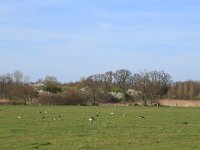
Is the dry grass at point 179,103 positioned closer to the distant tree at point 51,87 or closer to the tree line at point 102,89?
the tree line at point 102,89

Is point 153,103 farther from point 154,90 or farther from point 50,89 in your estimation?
point 50,89

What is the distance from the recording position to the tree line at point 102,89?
332ft

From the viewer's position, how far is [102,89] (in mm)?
113625

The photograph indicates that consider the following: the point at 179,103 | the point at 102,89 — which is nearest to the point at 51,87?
the point at 102,89

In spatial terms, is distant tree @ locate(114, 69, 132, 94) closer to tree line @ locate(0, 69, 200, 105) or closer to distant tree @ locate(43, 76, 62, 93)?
tree line @ locate(0, 69, 200, 105)

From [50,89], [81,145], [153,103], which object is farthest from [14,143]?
[50,89]

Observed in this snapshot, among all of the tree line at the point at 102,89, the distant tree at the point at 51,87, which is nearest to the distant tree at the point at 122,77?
the tree line at the point at 102,89

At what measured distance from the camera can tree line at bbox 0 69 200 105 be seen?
10125 cm

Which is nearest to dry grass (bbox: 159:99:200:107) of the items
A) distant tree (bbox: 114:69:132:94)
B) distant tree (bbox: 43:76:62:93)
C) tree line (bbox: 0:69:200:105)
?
tree line (bbox: 0:69:200:105)

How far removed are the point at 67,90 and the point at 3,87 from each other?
1854 centimetres

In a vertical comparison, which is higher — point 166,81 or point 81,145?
point 166,81

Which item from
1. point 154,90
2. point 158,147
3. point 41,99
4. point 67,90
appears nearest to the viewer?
point 158,147

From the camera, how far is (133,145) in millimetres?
17875

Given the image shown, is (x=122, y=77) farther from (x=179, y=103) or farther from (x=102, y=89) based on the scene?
(x=179, y=103)
